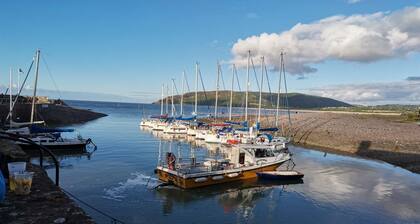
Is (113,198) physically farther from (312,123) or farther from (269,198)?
(312,123)

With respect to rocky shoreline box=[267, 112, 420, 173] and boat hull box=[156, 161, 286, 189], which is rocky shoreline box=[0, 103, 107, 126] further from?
boat hull box=[156, 161, 286, 189]

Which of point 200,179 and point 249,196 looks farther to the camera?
point 200,179

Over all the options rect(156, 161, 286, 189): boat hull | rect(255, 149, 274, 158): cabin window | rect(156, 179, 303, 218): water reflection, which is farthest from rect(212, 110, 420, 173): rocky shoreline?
rect(156, 161, 286, 189): boat hull

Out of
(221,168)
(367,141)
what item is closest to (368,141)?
(367,141)

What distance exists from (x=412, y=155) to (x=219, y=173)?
99.9ft

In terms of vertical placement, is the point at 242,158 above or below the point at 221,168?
above

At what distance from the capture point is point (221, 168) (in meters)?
30.4

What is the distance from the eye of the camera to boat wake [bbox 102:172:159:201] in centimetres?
2480

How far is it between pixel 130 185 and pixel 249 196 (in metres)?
9.49

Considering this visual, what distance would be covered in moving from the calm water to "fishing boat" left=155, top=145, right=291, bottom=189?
32.5 inches

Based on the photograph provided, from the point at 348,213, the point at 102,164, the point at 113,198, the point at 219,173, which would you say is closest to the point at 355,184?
the point at 348,213

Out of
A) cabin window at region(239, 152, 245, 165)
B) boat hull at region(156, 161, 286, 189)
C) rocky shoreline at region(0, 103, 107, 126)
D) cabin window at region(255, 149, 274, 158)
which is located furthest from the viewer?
rocky shoreline at region(0, 103, 107, 126)

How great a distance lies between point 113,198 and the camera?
24.1 meters

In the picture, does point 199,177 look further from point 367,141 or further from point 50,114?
point 50,114
